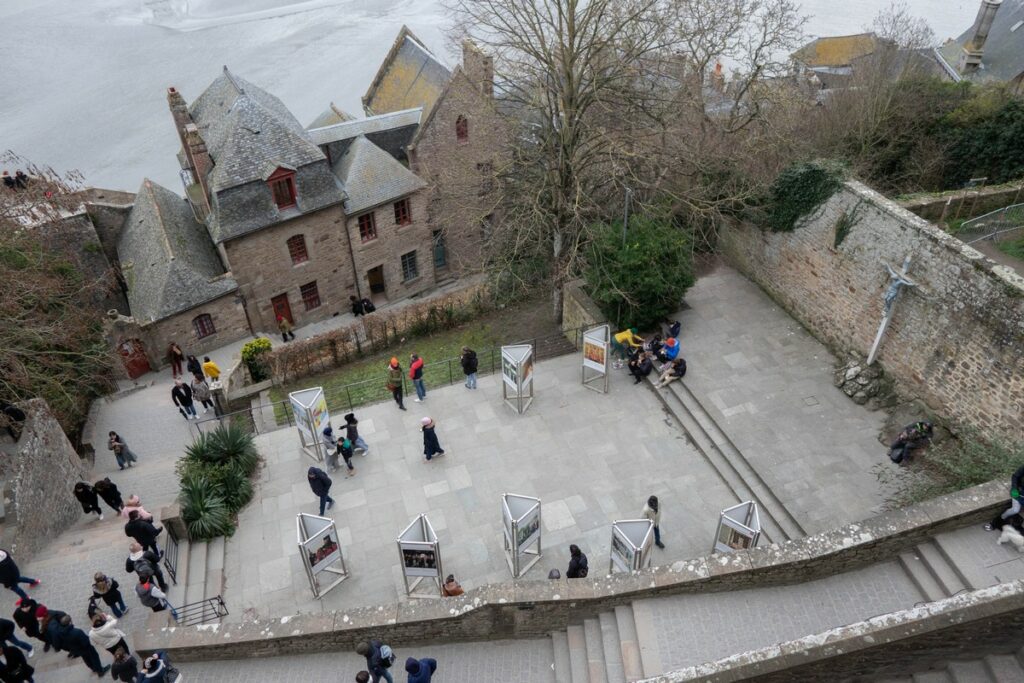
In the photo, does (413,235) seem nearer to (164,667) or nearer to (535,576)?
(535,576)

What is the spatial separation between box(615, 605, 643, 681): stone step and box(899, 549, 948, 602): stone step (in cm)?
379

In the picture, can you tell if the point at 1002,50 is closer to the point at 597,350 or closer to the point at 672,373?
the point at 672,373

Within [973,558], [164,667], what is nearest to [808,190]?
[973,558]

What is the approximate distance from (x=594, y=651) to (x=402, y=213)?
20.1 metres

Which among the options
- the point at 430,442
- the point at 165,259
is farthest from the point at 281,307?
the point at 430,442

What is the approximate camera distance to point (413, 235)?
26.7m

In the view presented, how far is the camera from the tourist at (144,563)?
9.46 meters

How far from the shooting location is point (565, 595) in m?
9.10

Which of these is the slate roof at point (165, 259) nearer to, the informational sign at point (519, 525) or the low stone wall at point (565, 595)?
the low stone wall at point (565, 595)

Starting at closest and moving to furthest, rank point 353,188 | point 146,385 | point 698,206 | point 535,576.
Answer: point 535,576 < point 698,206 < point 146,385 < point 353,188

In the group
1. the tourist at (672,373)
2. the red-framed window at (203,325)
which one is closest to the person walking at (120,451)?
the red-framed window at (203,325)

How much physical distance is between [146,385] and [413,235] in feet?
36.5

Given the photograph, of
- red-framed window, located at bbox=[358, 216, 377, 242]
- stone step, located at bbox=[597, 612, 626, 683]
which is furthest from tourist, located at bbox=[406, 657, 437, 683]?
red-framed window, located at bbox=[358, 216, 377, 242]

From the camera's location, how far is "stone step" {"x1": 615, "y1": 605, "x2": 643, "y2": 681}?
8492 mm
